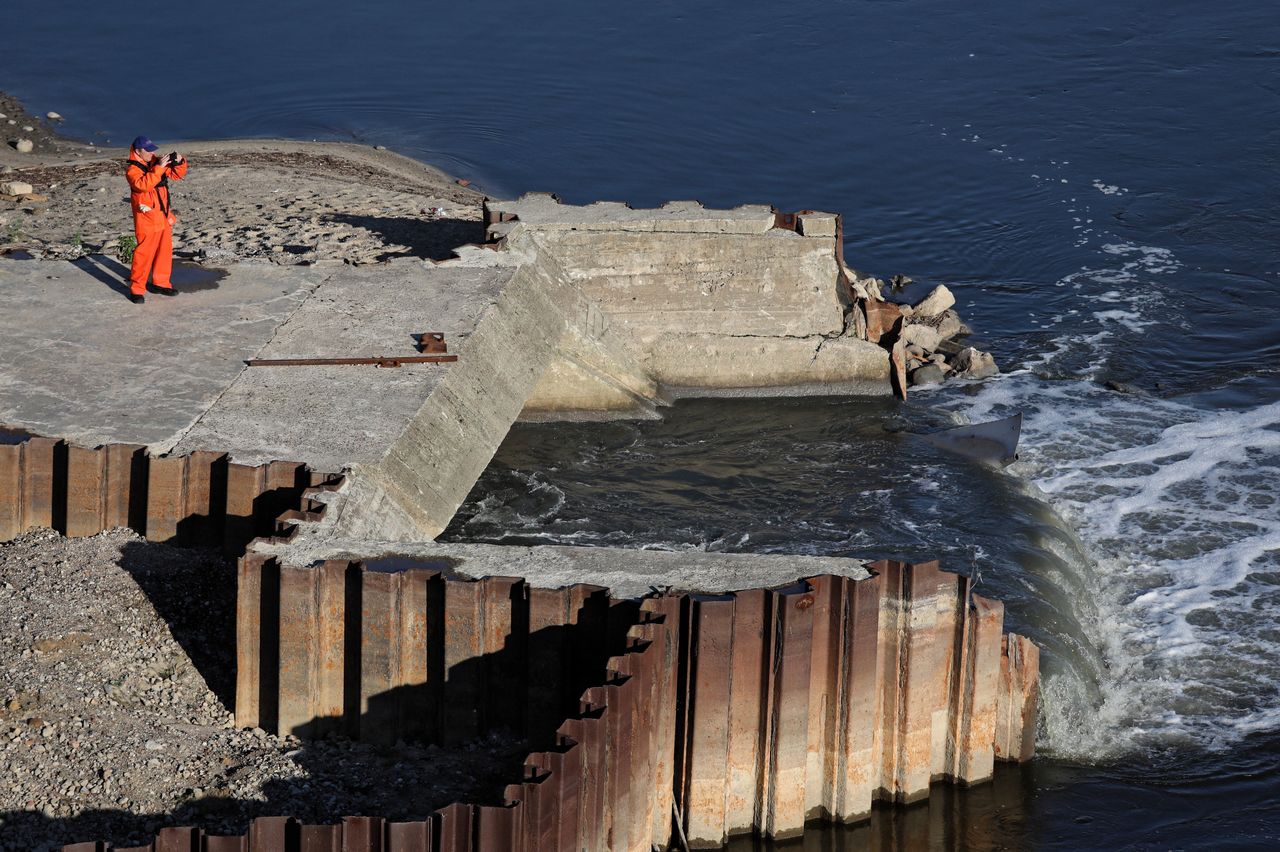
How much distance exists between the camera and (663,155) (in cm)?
2691

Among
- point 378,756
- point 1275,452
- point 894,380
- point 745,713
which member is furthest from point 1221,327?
point 378,756

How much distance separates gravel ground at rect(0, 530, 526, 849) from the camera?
879 cm

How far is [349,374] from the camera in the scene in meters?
13.0

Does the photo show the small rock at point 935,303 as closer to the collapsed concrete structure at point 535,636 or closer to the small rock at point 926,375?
the small rock at point 926,375

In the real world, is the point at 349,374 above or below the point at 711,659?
above

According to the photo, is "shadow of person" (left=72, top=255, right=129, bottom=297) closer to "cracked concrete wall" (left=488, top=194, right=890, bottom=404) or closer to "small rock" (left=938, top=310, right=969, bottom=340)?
"cracked concrete wall" (left=488, top=194, right=890, bottom=404)

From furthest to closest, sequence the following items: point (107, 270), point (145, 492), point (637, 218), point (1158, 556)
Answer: point (637, 218) < point (107, 270) < point (1158, 556) < point (145, 492)

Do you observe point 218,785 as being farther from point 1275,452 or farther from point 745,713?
point 1275,452

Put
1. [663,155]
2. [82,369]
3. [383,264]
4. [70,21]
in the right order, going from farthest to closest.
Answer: [70,21] < [663,155] < [383,264] < [82,369]

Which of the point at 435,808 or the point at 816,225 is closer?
the point at 435,808

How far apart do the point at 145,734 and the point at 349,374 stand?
4.27m

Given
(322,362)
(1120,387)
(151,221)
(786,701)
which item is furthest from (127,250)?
(1120,387)

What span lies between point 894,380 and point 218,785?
10.7 meters

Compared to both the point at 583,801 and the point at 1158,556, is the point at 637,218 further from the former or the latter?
the point at 583,801
